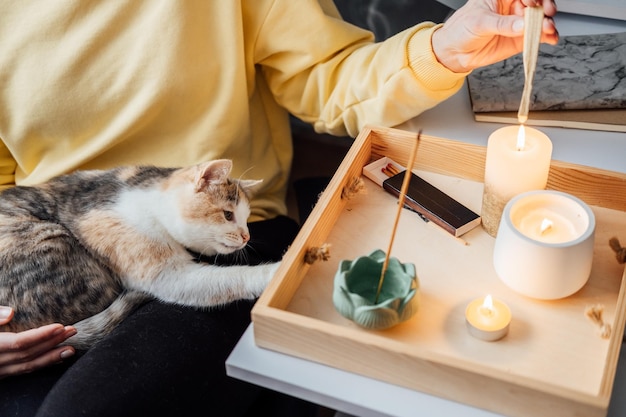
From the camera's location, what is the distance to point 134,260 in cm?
85

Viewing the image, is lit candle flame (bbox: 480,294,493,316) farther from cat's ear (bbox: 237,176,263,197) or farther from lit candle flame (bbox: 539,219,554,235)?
cat's ear (bbox: 237,176,263,197)

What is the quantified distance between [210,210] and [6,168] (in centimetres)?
42

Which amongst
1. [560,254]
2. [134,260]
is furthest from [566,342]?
[134,260]

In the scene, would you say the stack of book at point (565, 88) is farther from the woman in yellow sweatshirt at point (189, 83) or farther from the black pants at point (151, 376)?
the black pants at point (151, 376)

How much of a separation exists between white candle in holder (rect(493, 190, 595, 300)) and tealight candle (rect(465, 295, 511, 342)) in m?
0.04

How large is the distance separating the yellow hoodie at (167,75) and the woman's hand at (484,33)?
0.04 meters

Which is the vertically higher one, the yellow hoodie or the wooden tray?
the yellow hoodie

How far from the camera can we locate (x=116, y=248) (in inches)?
33.3

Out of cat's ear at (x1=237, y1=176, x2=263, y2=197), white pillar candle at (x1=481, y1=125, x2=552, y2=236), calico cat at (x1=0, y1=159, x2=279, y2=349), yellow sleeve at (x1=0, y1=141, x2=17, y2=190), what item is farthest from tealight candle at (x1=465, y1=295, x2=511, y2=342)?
yellow sleeve at (x1=0, y1=141, x2=17, y2=190)

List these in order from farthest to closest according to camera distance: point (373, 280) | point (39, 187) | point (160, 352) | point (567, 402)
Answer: point (39, 187), point (160, 352), point (373, 280), point (567, 402)

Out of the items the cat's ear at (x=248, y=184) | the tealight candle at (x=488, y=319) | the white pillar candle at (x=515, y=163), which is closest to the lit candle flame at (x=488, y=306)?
the tealight candle at (x=488, y=319)

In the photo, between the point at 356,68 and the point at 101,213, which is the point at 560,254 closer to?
the point at 356,68

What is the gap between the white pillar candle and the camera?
68 cm

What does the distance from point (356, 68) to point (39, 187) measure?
18.1 inches
